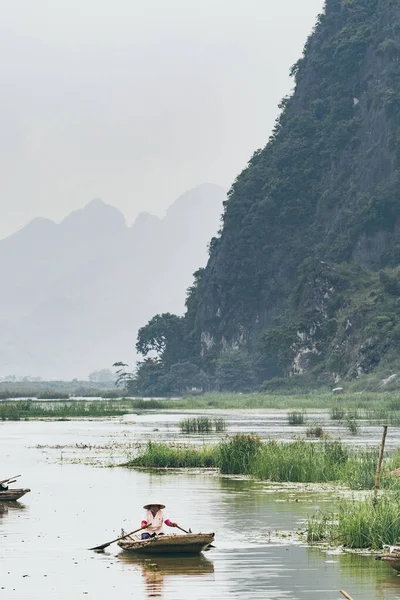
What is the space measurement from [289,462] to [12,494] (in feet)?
31.6

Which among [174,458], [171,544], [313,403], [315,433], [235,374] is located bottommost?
[171,544]

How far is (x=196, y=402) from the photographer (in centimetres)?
14000

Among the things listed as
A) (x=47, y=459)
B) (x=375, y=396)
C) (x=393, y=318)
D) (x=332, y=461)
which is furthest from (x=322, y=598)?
(x=393, y=318)

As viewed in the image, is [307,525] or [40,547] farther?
[307,525]

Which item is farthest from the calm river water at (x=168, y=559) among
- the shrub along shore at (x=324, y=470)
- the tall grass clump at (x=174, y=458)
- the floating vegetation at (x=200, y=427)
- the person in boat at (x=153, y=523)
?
the floating vegetation at (x=200, y=427)

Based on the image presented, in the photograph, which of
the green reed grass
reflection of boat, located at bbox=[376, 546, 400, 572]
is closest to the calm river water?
reflection of boat, located at bbox=[376, 546, 400, 572]

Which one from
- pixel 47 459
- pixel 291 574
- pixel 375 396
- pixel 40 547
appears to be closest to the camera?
pixel 291 574

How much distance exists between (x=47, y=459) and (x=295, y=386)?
109 meters

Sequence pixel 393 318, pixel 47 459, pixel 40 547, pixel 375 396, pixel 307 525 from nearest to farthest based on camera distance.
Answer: pixel 40 547 < pixel 307 525 < pixel 47 459 < pixel 375 396 < pixel 393 318

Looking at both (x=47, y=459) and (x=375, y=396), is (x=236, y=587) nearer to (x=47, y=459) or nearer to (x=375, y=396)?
(x=47, y=459)

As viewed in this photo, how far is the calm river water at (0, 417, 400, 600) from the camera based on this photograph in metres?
25.0

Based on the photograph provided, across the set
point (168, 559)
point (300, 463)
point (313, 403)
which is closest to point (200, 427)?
point (300, 463)

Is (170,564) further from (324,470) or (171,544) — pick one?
(324,470)

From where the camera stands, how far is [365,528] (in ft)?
95.1
